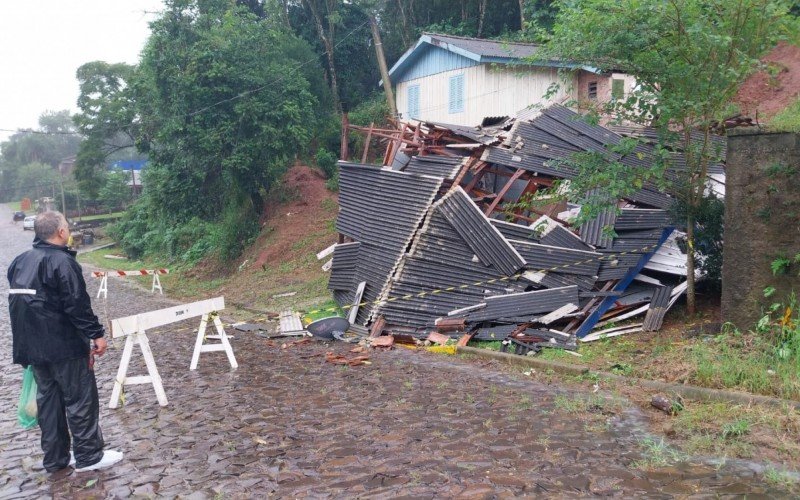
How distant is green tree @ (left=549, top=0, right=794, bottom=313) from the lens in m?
8.84

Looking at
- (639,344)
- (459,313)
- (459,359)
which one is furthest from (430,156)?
(639,344)

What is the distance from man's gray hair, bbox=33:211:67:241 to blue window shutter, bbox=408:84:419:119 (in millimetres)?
21548

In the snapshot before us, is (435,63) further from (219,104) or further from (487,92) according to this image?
(219,104)

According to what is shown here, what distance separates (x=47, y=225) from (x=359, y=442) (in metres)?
3.27

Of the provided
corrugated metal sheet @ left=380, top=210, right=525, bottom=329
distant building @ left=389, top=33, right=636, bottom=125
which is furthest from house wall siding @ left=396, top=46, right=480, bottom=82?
corrugated metal sheet @ left=380, top=210, right=525, bottom=329

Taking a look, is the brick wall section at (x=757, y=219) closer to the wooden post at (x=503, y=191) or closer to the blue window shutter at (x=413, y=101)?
the wooden post at (x=503, y=191)

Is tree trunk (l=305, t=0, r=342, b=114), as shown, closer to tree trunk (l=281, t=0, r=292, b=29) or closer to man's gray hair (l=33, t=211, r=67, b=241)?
tree trunk (l=281, t=0, r=292, b=29)

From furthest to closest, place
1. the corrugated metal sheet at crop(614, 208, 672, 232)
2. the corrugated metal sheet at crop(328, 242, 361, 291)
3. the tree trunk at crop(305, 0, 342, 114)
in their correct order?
the tree trunk at crop(305, 0, 342, 114), the corrugated metal sheet at crop(328, 242, 361, 291), the corrugated metal sheet at crop(614, 208, 672, 232)

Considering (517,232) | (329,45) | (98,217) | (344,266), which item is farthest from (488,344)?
(98,217)

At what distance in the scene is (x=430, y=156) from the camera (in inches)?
568

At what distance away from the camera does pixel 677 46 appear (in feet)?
30.1

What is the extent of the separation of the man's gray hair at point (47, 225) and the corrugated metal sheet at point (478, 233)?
793cm

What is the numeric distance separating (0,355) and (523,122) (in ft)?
36.4

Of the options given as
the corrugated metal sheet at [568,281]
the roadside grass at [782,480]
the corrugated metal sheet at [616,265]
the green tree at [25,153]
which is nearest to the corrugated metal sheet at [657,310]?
the corrugated metal sheet at [616,265]
